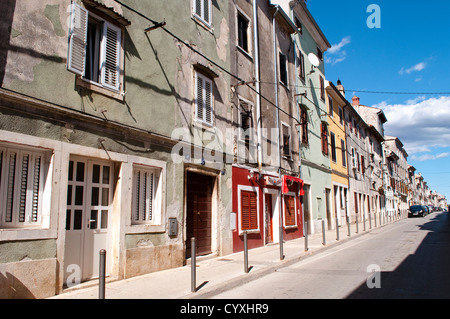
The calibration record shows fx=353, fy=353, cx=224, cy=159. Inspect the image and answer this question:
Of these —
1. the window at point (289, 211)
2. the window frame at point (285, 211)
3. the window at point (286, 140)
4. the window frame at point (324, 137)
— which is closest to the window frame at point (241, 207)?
the window frame at point (285, 211)

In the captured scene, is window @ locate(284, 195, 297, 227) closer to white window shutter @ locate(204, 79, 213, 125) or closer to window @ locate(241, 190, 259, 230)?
window @ locate(241, 190, 259, 230)

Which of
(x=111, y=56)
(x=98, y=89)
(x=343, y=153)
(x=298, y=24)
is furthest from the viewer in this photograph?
(x=343, y=153)

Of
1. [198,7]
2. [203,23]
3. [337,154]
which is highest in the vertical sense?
[198,7]

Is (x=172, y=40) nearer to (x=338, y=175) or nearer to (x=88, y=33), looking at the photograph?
(x=88, y=33)

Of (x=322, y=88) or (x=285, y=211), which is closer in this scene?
(x=285, y=211)

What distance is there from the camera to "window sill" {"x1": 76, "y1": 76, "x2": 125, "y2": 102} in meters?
6.89

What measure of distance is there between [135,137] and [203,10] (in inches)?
214

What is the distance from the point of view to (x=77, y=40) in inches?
268

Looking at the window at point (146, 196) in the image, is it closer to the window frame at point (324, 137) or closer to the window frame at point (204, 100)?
the window frame at point (204, 100)

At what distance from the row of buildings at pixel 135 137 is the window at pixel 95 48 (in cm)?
3

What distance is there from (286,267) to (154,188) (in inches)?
161

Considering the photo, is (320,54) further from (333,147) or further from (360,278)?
(360,278)

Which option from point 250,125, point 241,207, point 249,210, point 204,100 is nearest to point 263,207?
point 249,210

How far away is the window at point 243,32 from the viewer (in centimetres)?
1367
